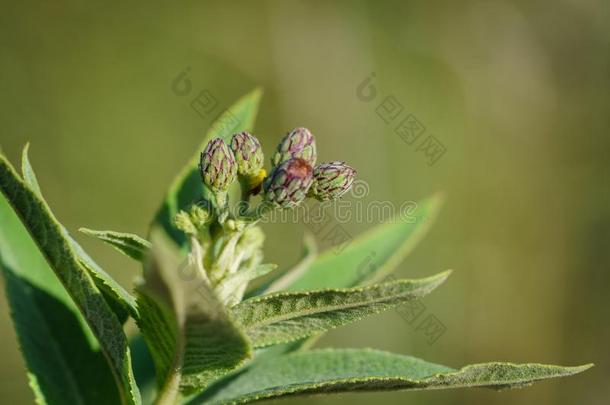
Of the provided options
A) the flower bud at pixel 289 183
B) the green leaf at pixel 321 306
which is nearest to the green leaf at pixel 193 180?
the flower bud at pixel 289 183

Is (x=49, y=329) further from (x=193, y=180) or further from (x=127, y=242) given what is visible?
(x=193, y=180)

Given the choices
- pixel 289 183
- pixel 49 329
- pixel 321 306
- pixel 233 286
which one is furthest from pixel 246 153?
pixel 49 329

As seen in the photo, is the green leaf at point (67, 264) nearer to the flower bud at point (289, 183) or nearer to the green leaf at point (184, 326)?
the green leaf at point (184, 326)

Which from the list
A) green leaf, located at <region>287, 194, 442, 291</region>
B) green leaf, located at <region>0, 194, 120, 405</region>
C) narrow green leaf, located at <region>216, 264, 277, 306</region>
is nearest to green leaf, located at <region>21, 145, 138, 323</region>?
narrow green leaf, located at <region>216, 264, 277, 306</region>

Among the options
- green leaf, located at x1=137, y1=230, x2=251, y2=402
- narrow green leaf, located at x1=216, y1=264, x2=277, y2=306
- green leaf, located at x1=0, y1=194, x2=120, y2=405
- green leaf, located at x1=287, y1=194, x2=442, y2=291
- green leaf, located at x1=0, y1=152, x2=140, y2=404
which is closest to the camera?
green leaf, located at x1=137, y1=230, x2=251, y2=402

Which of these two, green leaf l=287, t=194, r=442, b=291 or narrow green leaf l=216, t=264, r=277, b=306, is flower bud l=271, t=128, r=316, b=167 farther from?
green leaf l=287, t=194, r=442, b=291

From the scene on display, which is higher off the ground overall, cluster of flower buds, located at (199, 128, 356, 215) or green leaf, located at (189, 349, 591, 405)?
cluster of flower buds, located at (199, 128, 356, 215)
